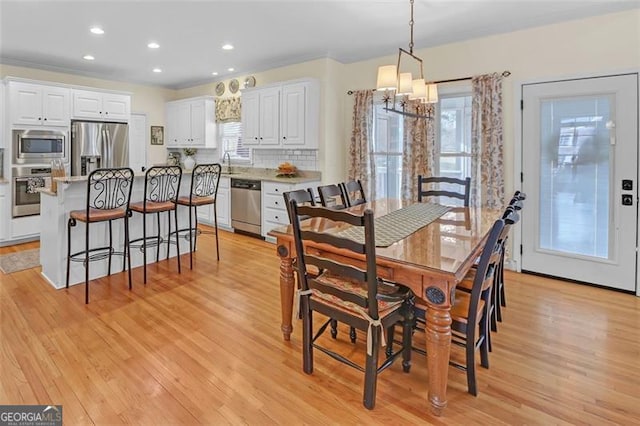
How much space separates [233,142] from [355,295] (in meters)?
5.73

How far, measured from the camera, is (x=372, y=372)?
1.96 meters

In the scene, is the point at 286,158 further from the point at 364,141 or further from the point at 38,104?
the point at 38,104

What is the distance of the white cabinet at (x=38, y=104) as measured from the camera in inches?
208

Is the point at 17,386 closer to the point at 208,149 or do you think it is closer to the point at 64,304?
the point at 64,304

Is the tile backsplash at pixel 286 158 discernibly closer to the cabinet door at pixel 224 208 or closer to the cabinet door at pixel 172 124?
the cabinet door at pixel 224 208

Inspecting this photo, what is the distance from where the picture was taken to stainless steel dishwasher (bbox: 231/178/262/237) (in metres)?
5.81

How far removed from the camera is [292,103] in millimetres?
5582

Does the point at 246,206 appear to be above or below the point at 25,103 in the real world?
below

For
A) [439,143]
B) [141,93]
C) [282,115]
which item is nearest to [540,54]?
[439,143]

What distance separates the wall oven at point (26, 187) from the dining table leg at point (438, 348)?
575 centimetres

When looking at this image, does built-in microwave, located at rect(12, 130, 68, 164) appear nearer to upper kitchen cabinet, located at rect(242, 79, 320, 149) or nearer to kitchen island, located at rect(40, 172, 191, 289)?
kitchen island, located at rect(40, 172, 191, 289)

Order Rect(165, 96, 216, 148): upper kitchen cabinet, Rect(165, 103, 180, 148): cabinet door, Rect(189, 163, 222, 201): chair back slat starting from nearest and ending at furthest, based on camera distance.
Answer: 1. Rect(189, 163, 222, 201): chair back slat
2. Rect(165, 96, 216, 148): upper kitchen cabinet
3. Rect(165, 103, 180, 148): cabinet door

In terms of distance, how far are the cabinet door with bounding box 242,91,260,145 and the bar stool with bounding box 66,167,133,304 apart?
2.57 metres

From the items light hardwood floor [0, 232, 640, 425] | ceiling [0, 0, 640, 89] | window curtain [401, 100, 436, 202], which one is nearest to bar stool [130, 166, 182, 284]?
light hardwood floor [0, 232, 640, 425]
